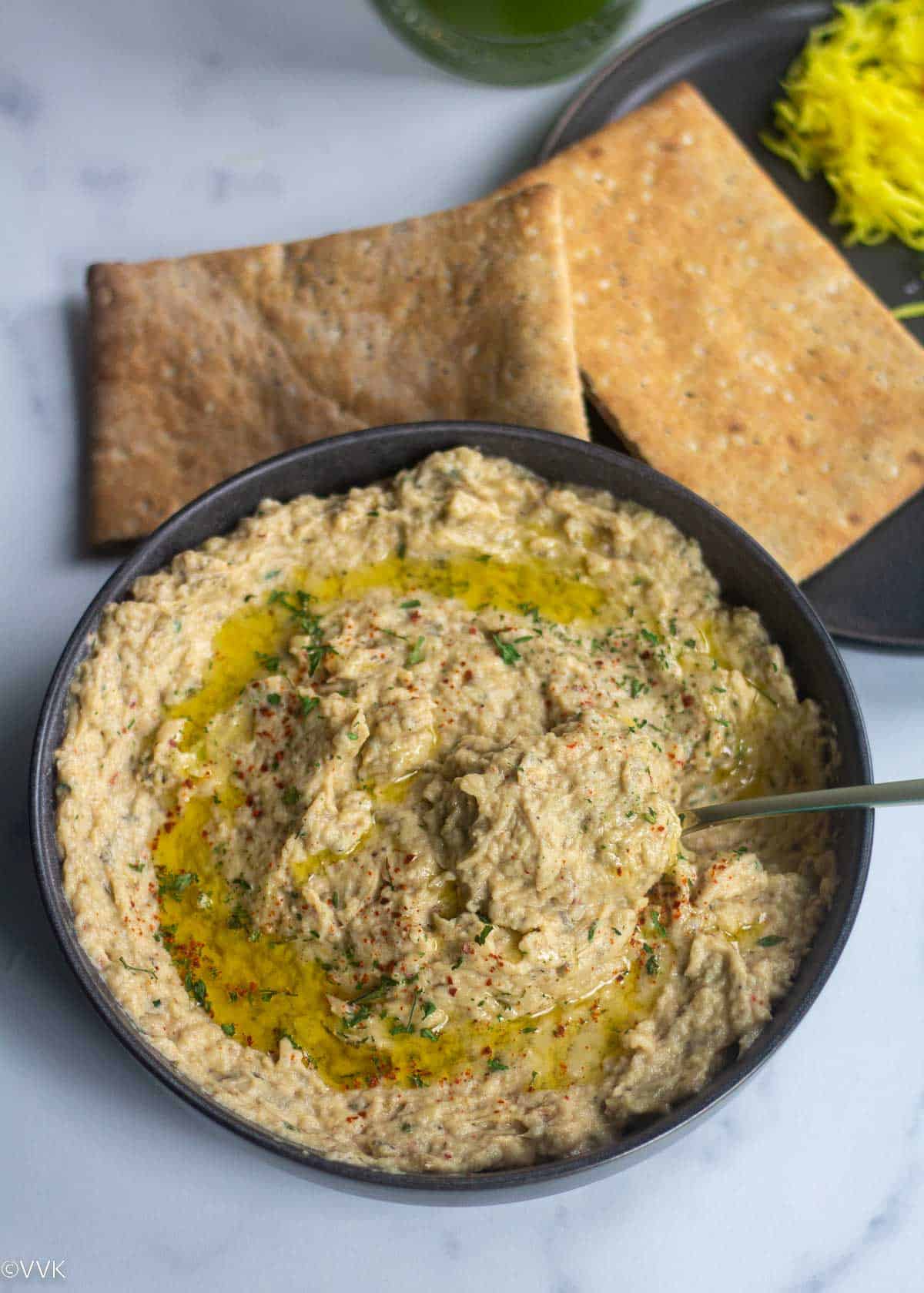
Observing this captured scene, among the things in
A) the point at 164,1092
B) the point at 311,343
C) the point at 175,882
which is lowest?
the point at 164,1092

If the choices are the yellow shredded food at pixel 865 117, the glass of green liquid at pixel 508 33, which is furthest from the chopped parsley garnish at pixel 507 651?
the glass of green liquid at pixel 508 33

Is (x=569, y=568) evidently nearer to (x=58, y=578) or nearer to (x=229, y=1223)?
(x=58, y=578)

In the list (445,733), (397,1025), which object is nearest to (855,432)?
(445,733)

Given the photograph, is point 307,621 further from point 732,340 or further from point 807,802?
point 732,340

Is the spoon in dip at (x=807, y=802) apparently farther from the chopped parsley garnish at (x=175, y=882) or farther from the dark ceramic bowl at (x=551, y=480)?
the chopped parsley garnish at (x=175, y=882)

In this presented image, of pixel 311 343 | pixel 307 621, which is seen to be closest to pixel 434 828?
pixel 307 621

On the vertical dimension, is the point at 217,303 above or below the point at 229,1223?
above
